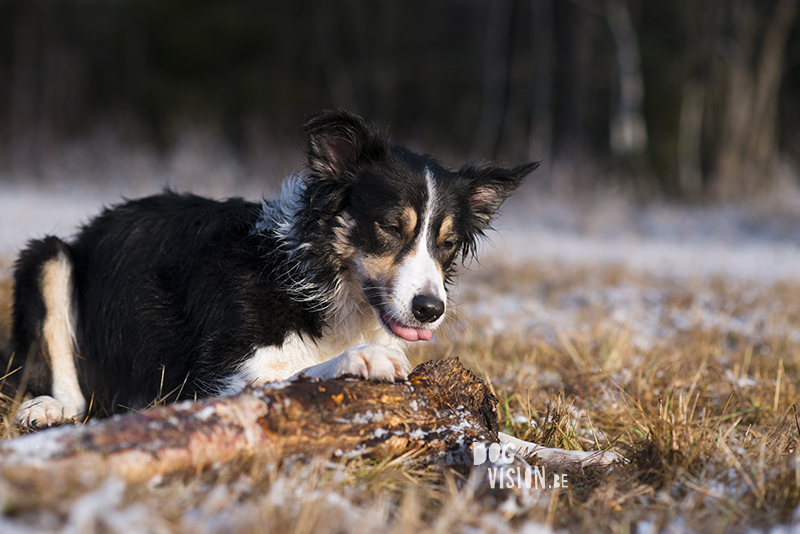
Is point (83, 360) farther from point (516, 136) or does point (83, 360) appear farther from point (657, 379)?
point (516, 136)

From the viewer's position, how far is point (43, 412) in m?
3.34

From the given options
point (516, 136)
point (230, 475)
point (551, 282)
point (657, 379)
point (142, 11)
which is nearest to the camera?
point (230, 475)

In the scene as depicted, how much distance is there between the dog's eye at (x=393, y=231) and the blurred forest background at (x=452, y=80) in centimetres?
937

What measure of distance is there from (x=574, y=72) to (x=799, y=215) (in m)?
8.52

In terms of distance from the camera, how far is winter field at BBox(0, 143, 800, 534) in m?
1.86

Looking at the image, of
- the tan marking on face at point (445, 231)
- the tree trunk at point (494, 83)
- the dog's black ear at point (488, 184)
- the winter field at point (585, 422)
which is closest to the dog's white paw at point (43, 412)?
the winter field at point (585, 422)

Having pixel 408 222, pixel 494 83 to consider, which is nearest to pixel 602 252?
pixel 408 222

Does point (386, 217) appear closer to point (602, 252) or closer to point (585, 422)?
point (585, 422)

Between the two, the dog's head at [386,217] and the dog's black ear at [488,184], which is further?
the dog's black ear at [488,184]

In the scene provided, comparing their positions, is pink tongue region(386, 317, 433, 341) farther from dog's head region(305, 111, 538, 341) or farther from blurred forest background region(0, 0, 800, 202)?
blurred forest background region(0, 0, 800, 202)

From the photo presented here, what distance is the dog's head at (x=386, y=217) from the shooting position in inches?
126

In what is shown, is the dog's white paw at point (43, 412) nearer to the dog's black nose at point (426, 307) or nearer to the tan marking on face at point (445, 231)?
the dog's black nose at point (426, 307)

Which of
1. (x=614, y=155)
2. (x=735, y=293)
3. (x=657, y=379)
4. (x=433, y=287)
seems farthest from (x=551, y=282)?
(x=614, y=155)

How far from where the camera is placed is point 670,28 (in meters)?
20.8
